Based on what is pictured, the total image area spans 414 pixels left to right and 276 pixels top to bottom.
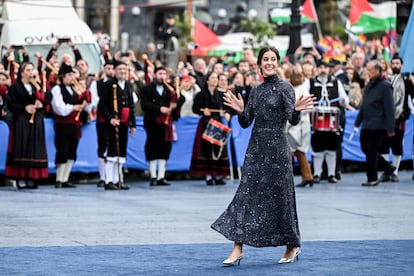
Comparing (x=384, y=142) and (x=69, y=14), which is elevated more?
(x=69, y=14)

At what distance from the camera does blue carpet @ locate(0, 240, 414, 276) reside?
1059cm

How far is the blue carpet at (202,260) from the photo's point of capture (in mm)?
10586

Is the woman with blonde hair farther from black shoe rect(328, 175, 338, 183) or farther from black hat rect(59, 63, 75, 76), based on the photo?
black hat rect(59, 63, 75, 76)

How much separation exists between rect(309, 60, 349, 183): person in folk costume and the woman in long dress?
8.68m

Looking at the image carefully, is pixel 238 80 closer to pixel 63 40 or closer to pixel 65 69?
pixel 65 69

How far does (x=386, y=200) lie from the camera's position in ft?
57.7

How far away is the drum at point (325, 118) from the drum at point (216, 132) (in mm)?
1369

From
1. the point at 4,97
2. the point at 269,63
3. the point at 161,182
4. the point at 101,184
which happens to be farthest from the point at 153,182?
the point at 269,63

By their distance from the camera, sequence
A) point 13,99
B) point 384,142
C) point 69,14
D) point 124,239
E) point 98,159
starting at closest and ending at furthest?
1. point 124,239
2. point 13,99
3. point 98,159
4. point 384,142
5. point 69,14

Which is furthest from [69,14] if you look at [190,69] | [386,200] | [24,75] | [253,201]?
[253,201]

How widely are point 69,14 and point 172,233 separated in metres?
13.7

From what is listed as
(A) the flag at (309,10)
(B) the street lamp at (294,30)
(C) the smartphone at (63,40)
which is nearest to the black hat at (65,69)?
(C) the smartphone at (63,40)

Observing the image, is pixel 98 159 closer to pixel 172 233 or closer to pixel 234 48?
pixel 172 233

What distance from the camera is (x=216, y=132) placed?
20312 millimetres
